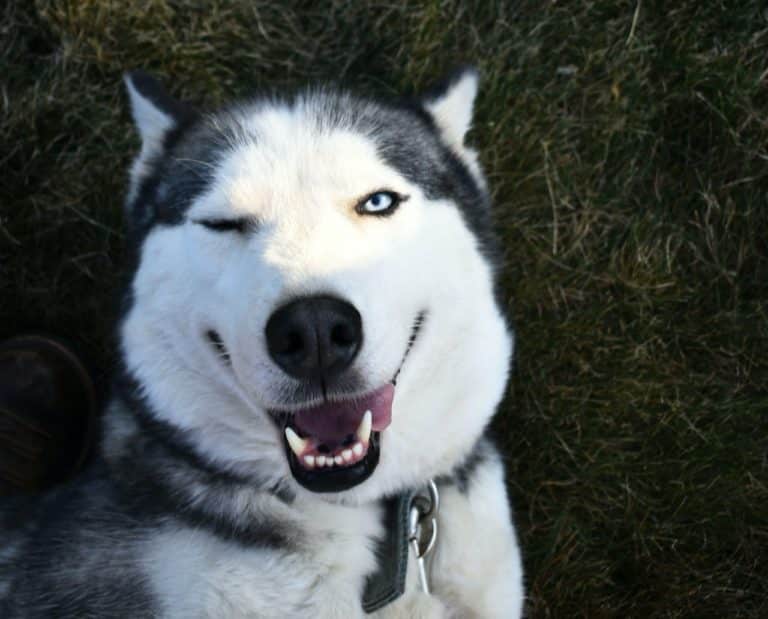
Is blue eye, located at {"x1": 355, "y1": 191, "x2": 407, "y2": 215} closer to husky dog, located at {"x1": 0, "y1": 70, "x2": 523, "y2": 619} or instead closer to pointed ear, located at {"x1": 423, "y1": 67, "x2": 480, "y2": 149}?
husky dog, located at {"x1": 0, "y1": 70, "x2": 523, "y2": 619}

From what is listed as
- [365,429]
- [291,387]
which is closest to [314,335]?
[291,387]

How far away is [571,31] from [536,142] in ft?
1.76

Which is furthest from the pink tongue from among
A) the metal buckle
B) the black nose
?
the metal buckle

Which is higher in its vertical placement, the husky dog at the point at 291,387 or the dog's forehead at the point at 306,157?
the dog's forehead at the point at 306,157

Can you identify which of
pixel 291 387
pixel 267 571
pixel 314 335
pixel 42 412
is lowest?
pixel 42 412

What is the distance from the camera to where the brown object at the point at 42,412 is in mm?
3432

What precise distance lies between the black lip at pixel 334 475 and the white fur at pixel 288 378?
17 cm

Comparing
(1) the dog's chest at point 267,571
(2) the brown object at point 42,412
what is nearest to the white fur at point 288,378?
(1) the dog's chest at point 267,571

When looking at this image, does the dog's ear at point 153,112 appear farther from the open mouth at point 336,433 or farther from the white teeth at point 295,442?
the white teeth at point 295,442

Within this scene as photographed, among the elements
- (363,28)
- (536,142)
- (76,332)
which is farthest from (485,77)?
(76,332)

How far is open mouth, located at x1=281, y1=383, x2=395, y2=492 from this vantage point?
6.93 feet

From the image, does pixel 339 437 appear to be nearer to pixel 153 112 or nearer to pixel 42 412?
pixel 153 112

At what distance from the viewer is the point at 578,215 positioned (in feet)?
11.9

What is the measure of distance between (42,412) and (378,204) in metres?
2.12
